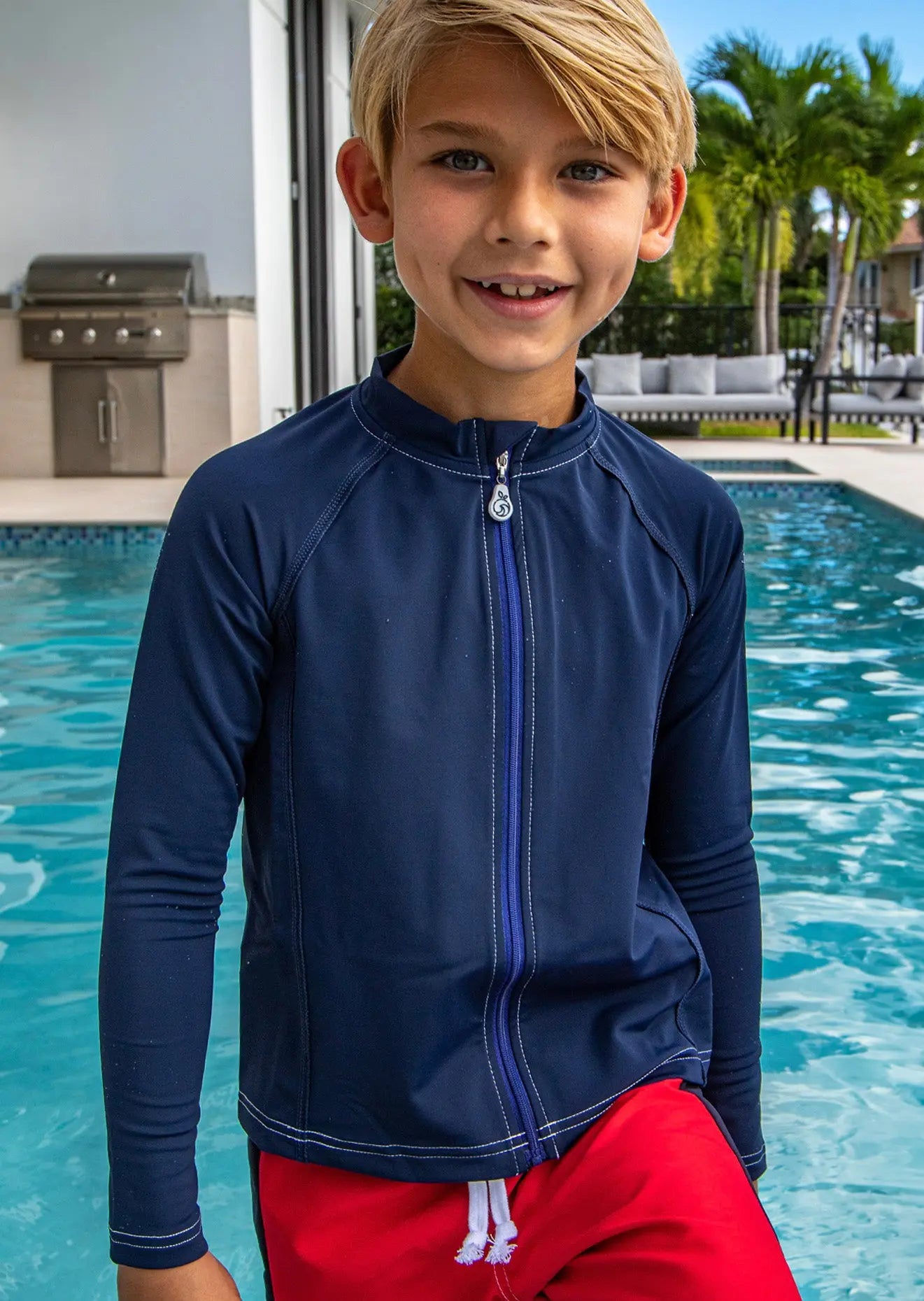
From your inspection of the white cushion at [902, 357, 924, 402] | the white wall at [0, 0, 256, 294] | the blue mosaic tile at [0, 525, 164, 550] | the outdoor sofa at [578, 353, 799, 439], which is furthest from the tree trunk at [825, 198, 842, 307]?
the blue mosaic tile at [0, 525, 164, 550]

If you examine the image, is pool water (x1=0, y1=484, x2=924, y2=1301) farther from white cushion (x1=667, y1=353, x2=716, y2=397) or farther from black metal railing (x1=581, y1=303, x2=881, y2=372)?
black metal railing (x1=581, y1=303, x2=881, y2=372)

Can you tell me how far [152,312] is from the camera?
972cm

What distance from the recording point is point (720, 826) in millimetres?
1146

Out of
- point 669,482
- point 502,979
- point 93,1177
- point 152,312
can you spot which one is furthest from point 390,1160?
point 152,312

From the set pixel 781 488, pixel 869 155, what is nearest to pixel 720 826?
pixel 781 488

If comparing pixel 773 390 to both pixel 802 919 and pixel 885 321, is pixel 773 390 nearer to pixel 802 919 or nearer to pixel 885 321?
pixel 802 919

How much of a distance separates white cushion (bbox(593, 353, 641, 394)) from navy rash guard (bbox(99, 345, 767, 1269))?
13647 millimetres

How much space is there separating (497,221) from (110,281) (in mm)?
9207

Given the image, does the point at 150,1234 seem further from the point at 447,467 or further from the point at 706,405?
the point at 706,405

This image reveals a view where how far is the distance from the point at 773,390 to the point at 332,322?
4.53 metres

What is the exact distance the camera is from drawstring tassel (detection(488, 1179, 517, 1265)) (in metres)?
0.92

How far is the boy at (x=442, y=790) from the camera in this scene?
0.93 meters

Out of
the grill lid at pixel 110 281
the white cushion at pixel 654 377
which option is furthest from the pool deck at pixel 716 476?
the white cushion at pixel 654 377

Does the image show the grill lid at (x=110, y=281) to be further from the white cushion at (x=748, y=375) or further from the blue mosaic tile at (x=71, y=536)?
the white cushion at (x=748, y=375)
